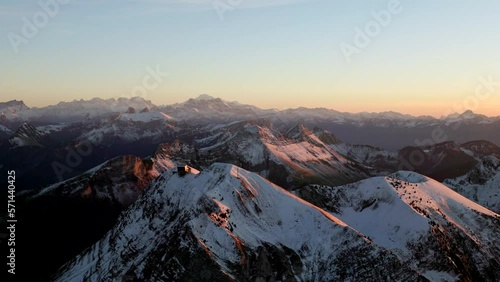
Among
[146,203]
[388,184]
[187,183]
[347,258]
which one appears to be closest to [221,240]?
[347,258]

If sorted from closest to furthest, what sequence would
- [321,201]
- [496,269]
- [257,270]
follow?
[257,270]
[496,269]
[321,201]

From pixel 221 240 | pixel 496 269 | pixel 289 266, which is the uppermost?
pixel 221 240

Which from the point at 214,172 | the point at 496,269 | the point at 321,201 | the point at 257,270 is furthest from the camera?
the point at 321,201

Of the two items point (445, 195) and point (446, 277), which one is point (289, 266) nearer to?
point (446, 277)

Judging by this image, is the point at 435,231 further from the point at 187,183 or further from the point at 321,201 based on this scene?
the point at 187,183

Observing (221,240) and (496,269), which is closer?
(221,240)

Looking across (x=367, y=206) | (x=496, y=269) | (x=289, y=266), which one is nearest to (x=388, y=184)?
(x=367, y=206)

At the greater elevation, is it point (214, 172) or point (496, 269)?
point (214, 172)

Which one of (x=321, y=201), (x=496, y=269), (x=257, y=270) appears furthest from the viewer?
→ (x=321, y=201)

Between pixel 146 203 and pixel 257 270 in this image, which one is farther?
pixel 146 203
